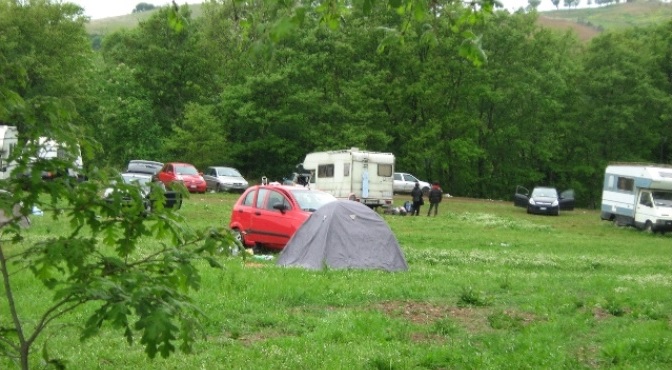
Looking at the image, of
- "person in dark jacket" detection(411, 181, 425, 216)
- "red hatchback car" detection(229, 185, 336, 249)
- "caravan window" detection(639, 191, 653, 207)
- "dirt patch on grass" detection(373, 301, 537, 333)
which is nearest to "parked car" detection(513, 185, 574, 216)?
"caravan window" detection(639, 191, 653, 207)

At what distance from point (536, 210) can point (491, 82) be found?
15.1m

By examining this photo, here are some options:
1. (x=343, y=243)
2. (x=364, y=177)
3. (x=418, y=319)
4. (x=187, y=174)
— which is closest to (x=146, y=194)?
(x=418, y=319)

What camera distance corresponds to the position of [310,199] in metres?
18.9

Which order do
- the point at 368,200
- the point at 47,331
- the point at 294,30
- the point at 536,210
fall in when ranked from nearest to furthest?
the point at 294,30 < the point at 47,331 < the point at 368,200 < the point at 536,210

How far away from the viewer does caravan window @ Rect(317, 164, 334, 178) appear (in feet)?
132

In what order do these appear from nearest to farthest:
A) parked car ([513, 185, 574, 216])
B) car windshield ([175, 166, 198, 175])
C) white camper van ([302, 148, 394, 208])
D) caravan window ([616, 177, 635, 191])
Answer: caravan window ([616, 177, 635, 191]) < white camper van ([302, 148, 394, 208]) < car windshield ([175, 166, 198, 175]) < parked car ([513, 185, 574, 216])

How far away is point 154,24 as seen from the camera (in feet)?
189

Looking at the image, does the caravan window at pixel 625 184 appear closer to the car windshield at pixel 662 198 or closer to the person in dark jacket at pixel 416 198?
the car windshield at pixel 662 198

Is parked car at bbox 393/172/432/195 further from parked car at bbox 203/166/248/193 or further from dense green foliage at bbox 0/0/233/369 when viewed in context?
dense green foliage at bbox 0/0/233/369

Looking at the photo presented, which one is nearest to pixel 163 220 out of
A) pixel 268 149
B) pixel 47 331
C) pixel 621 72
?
pixel 47 331

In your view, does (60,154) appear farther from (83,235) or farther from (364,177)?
(364,177)

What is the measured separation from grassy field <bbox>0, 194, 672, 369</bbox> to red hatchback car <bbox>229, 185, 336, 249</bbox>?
206cm

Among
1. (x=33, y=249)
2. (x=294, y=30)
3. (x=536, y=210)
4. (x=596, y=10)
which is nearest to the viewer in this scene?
(x=294, y=30)

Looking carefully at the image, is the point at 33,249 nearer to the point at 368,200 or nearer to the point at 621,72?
the point at 368,200
